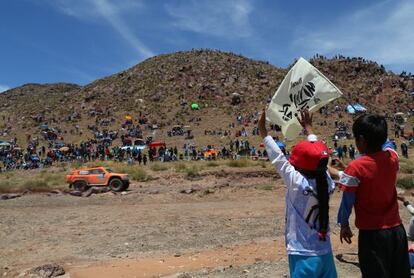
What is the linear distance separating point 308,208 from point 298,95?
1367mm

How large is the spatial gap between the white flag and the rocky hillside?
188ft

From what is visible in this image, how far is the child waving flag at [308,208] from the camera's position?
373 centimetres

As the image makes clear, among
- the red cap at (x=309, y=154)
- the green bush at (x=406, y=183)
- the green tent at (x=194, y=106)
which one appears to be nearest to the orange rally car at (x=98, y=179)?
the green bush at (x=406, y=183)

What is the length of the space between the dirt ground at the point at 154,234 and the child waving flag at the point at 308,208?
12.0 ft

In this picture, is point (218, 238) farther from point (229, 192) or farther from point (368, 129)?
point (229, 192)

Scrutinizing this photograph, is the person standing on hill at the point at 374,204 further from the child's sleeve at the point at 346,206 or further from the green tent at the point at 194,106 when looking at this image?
the green tent at the point at 194,106

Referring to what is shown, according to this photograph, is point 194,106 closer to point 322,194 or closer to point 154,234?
point 154,234

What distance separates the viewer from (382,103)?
70.3 meters

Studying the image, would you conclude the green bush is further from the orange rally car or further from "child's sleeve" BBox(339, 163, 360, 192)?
"child's sleeve" BBox(339, 163, 360, 192)

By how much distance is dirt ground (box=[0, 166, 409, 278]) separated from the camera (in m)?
8.81

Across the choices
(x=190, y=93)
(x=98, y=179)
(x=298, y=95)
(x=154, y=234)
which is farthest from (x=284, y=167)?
(x=190, y=93)

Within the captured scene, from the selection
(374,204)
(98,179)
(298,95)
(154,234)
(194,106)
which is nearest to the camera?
(374,204)

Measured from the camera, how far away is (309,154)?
146 inches

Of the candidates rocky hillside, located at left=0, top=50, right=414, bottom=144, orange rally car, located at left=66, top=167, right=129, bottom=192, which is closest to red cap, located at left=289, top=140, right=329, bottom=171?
orange rally car, located at left=66, top=167, right=129, bottom=192
